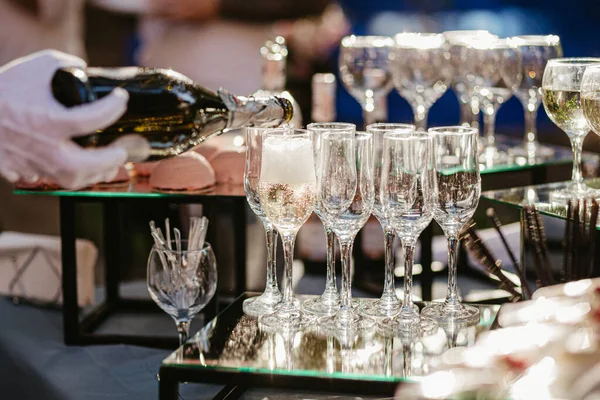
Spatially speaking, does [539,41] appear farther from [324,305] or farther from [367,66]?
[324,305]

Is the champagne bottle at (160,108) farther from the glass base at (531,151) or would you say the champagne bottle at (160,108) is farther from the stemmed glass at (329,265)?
the glass base at (531,151)

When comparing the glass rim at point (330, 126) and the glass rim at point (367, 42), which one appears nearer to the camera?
the glass rim at point (330, 126)

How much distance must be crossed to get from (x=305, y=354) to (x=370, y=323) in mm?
139

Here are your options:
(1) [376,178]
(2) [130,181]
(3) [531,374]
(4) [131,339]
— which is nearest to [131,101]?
(1) [376,178]

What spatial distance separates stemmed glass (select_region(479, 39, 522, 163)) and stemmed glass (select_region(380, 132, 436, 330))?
90 centimetres

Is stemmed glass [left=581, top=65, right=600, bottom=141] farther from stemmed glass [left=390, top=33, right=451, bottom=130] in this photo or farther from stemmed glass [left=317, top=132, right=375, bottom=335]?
stemmed glass [left=390, top=33, right=451, bottom=130]

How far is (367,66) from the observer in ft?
7.41

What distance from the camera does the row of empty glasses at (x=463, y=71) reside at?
207cm

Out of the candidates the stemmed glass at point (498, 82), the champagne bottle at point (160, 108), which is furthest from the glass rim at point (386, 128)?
the stemmed glass at point (498, 82)

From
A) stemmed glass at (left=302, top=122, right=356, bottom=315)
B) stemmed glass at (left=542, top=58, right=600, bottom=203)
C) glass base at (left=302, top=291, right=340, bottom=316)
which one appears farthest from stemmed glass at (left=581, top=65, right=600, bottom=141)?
glass base at (left=302, top=291, right=340, bottom=316)

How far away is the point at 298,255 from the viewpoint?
8.24 ft

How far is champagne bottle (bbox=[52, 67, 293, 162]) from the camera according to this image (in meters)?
1.05

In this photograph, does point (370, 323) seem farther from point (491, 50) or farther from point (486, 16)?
point (486, 16)

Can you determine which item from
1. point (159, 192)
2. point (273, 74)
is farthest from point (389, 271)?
point (273, 74)
